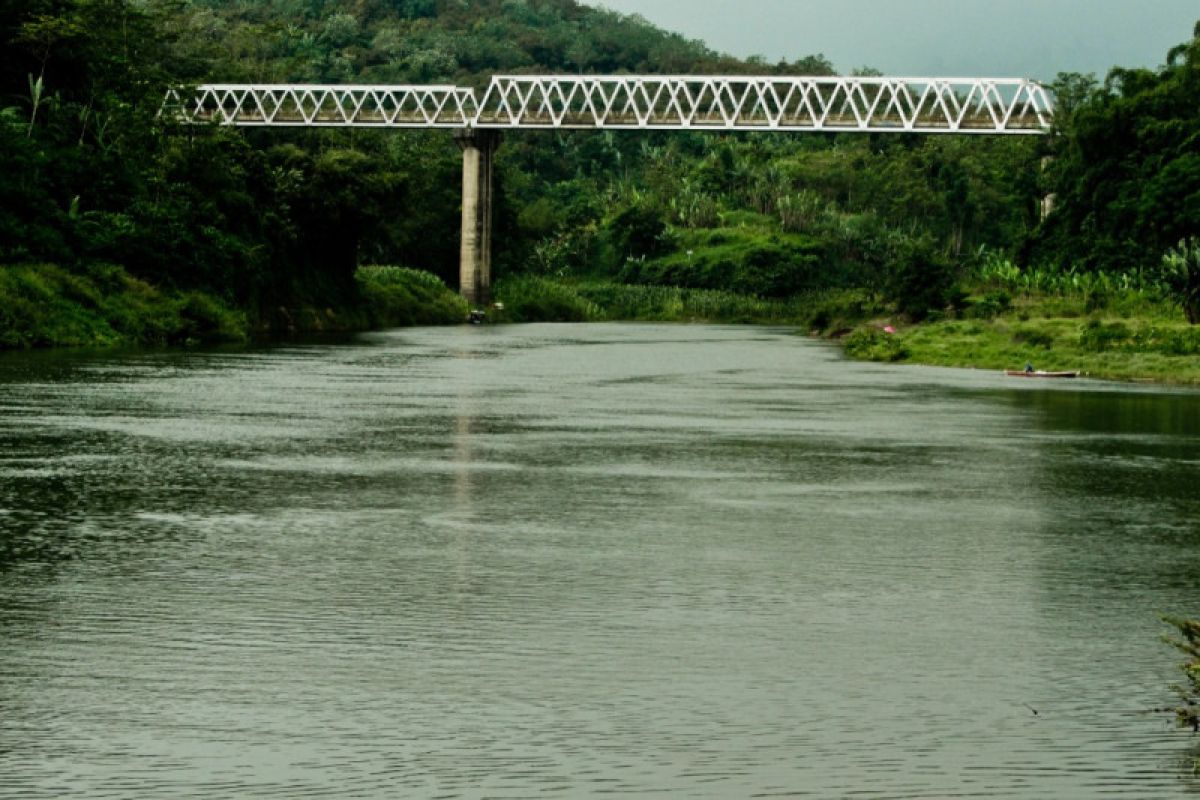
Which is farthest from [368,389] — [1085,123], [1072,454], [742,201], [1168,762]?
[742,201]

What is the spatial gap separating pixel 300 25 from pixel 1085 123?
11785 cm

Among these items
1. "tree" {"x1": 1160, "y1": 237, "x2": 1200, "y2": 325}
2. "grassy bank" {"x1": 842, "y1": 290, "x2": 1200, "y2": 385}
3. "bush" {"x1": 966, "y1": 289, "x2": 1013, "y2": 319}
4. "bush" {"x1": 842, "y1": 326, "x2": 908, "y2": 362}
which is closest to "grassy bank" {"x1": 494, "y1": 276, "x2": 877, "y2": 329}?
"bush" {"x1": 966, "y1": 289, "x2": 1013, "y2": 319}

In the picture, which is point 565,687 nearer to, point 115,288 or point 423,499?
point 423,499

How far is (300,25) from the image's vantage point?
181 meters

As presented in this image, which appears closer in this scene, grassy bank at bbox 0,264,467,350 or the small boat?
the small boat

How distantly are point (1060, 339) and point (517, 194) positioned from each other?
3816 inches

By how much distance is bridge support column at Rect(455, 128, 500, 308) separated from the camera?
105375 millimetres

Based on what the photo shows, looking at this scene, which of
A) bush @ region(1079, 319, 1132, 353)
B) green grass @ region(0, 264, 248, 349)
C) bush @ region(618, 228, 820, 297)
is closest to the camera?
bush @ region(1079, 319, 1132, 353)

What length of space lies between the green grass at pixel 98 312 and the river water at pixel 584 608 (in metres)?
→ 27.4

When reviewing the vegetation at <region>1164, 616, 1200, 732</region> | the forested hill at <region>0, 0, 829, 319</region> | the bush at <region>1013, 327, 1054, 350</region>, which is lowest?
the vegetation at <region>1164, 616, 1200, 732</region>


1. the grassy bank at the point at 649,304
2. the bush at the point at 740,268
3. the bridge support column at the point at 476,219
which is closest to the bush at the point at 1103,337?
the bridge support column at the point at 476,219

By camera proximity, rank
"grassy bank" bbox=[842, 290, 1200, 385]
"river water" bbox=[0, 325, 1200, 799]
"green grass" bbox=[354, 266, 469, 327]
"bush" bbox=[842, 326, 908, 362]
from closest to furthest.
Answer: "river water" bbox=[0, 325, 1200, 799], "grassy bank" bbox=[842, 290, 1200, 385], "bush" bbox=[842, 326, 908, 362], "green grass" bbox=[354, 266, 469, 327]

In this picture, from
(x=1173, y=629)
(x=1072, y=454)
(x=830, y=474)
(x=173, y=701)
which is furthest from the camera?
(x=1072, y=454)

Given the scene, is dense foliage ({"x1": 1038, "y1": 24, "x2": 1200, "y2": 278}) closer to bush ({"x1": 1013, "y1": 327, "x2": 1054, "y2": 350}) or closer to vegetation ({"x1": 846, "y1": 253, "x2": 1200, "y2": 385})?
vegetation ({"x1": 846, "y1": 253, "x2": 1200, "y2": 385})
